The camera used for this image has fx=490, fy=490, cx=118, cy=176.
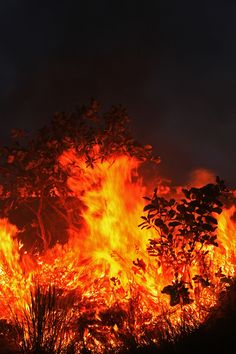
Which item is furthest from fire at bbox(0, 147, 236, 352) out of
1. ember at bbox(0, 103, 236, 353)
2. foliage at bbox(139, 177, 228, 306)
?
foliage at bbox(139, 177, 228, 306)

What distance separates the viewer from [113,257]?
324 inches

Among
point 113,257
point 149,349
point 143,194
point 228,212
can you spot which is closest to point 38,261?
point 113,257

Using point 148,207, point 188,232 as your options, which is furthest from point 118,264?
point 188,232

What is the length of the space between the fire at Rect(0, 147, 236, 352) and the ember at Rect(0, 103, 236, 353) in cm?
2

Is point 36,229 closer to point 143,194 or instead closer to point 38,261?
point 38,261

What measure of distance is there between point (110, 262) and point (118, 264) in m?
0.16

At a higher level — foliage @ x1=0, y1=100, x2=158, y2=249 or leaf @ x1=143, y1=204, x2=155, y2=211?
foliage @ x1=0, y1=100, x2=158, y2=249

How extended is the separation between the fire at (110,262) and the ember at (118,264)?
0.7 inches

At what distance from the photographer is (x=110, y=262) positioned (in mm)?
8352

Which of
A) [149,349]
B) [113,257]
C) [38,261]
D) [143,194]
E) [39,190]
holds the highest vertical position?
[39,190]

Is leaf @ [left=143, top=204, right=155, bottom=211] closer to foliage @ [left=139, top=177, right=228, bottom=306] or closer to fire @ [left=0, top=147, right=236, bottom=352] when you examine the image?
foliage @ [left=139, top=177, right=228, bottom=306]

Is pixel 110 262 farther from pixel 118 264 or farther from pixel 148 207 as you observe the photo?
pixel 148 207

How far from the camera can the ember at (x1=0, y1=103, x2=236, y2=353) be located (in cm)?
648

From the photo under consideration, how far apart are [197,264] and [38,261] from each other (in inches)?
125
